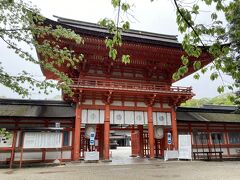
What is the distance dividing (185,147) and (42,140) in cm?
973

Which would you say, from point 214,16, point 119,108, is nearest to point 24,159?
point 119,108

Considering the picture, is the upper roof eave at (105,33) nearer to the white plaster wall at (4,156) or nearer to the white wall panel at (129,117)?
the white wall panel at (129,117)

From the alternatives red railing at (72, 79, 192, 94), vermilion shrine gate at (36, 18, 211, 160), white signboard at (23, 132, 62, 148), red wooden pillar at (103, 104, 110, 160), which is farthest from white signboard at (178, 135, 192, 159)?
white signboard at (23, 132, 62, 148)

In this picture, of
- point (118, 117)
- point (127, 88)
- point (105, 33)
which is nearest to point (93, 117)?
point (118, 117)

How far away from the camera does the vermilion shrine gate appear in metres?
13.4

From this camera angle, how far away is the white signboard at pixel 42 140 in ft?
39.3

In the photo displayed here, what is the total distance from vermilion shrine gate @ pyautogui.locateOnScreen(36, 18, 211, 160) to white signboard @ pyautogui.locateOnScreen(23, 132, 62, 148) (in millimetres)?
1217

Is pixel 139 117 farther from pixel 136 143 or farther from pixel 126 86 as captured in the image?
pixel 136 143

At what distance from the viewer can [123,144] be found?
58906 mm

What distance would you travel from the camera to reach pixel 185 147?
47.1 ft

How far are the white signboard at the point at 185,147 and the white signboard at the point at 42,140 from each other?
8.40 meters

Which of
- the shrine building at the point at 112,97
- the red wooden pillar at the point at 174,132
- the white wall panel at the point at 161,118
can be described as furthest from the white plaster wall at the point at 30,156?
the red wooden pillar at the point at 174,132

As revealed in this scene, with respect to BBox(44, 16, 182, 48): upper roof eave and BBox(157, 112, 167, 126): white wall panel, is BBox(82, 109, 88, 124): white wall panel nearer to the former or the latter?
BBox(44, 16, 182, 48): upper roof eave

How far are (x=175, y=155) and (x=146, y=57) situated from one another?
7.42m
